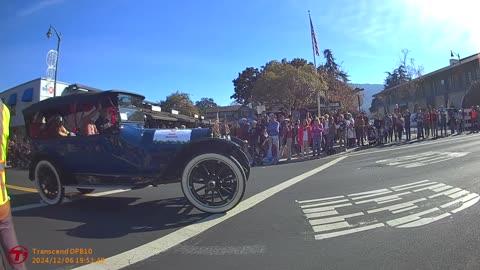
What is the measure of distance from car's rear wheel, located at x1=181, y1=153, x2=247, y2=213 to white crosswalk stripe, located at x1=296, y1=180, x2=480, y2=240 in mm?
1127

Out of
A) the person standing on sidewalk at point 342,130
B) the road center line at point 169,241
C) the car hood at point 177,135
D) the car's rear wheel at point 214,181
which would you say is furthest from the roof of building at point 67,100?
the person standing on sidewalk at point 342,130

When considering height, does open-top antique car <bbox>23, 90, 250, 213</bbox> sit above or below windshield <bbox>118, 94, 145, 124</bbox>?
below

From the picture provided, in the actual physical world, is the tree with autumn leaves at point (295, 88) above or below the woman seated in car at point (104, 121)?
above

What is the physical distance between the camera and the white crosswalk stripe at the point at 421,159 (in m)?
11.2

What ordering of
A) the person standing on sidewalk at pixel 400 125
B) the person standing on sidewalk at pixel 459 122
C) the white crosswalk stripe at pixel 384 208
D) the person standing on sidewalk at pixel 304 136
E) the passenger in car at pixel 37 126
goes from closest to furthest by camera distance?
the white crosswalk stripe at pixel 384 208, the passenger in car at pixel 37 126, the person standing on sidewalk at pixel 304 136, the person standing on sidewalk at pixel 400 125, the person standing on sidewalk at pixel 459 122

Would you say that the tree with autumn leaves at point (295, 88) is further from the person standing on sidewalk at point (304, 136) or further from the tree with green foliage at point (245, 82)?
the tree with green foliage at point (245, 82)

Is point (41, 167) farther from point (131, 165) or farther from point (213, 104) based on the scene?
point (213, 104)

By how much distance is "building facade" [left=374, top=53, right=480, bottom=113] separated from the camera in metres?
50.4

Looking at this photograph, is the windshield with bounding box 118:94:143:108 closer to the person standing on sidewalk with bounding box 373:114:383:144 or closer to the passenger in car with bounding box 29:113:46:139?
the passenger in car with bounding box 29:113:46:139

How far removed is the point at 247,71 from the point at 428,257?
71858 mm

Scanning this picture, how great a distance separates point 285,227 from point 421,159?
8166 millimetres

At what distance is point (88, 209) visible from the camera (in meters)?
7.25

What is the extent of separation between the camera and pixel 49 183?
7.89m

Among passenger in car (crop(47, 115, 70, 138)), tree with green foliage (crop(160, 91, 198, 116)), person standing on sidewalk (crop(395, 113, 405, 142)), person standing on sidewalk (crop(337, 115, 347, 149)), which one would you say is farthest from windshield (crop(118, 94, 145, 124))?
tree with green foliage (crop(160, 91, 198, 116))
